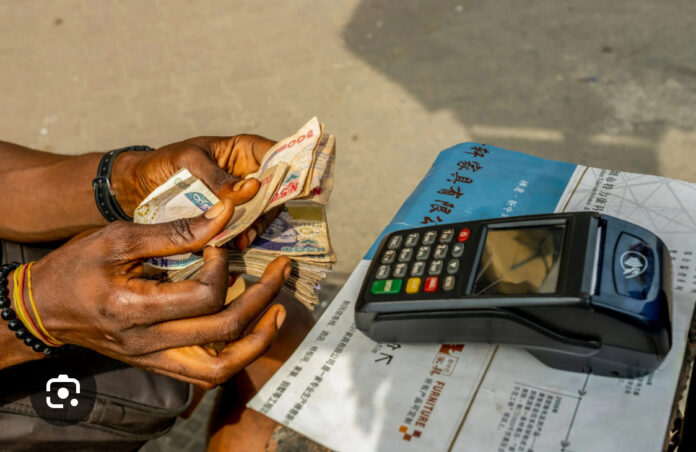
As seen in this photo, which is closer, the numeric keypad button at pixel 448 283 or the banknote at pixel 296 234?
the numeric keypad button at pixel 448 283

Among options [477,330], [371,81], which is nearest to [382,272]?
[477,330]

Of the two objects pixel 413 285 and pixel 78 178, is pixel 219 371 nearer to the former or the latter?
pixel 413 285

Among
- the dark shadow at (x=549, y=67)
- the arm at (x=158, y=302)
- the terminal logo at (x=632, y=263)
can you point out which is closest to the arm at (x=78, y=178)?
the arm at (x=158, y=302)

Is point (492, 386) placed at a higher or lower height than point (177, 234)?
lower

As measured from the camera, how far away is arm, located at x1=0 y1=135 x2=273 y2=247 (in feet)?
3.58

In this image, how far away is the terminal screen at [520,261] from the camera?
68 cm

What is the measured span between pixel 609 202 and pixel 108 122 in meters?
2.28

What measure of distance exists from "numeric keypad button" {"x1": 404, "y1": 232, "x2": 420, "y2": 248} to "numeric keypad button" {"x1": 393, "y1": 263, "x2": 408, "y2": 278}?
0.12 ft

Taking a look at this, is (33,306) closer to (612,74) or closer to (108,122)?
(108,122)

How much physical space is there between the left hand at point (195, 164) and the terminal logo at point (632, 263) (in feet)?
1.77

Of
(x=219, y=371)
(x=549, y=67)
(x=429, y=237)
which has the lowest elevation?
(x=549, y=67)

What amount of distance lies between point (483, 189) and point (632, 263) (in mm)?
311

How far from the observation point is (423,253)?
80cm

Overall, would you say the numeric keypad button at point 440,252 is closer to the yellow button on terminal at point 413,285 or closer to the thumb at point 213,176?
the yellow button on terminal at point 413,285
